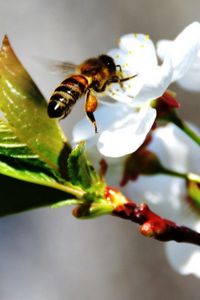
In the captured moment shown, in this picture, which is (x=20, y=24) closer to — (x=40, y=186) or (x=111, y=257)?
(x=111, y=257)

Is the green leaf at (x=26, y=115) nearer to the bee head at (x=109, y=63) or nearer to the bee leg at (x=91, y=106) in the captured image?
the bee leg at (x=91, y=106)

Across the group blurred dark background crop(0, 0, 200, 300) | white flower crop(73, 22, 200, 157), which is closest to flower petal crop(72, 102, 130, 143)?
white flower crop(73, 22, 200, 157)

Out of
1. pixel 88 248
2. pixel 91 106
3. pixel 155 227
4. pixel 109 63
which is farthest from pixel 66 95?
pixel 88 248

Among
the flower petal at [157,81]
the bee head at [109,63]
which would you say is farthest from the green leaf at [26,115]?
the bee head at [109,63]

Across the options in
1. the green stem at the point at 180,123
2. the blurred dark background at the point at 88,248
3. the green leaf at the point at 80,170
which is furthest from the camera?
the blurred dark background at the point at 88,248

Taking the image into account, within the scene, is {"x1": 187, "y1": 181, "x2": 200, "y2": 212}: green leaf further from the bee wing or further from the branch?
the bee wing
